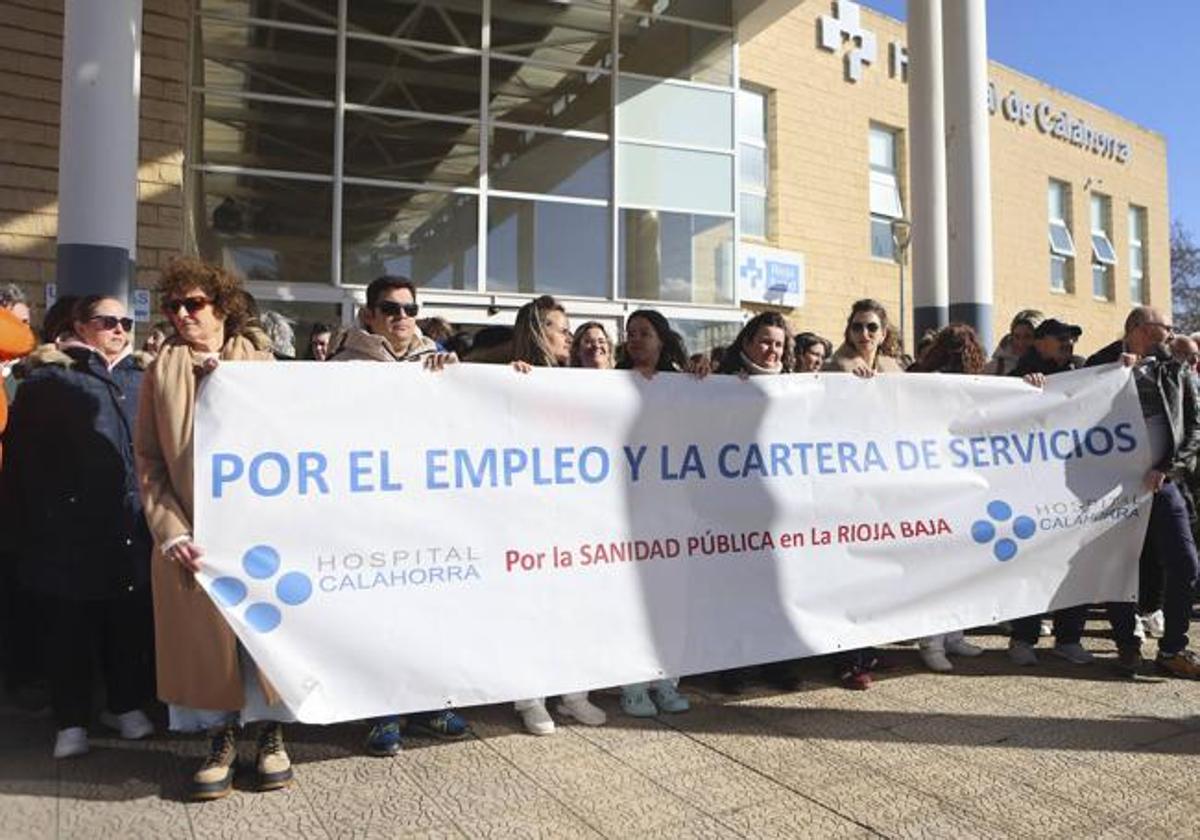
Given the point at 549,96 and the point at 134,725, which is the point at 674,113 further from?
the point at 134,725

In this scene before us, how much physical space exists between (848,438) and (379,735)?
2.42 metres

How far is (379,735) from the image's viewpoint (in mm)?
3486

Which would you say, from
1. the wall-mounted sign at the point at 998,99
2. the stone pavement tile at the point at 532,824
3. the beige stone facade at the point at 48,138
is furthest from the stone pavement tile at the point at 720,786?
the wall-mounted sign at the point at 998,99

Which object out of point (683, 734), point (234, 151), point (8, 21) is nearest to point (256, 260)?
point (234, 151)

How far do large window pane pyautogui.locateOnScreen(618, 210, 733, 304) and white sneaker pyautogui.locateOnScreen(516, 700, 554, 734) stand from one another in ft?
24.6

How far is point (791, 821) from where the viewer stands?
2980mm

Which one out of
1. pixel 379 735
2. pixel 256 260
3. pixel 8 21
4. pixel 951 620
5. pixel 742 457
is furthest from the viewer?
pixel 256 260

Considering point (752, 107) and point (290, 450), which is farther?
point (752, 107)

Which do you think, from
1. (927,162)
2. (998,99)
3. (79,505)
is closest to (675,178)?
(927,162)

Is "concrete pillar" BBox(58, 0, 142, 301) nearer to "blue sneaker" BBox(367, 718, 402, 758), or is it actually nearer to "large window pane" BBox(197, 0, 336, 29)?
"large window pane" BBox(197, 0, 336, 29)

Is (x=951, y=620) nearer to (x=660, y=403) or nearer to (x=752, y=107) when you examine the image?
(x=660, y=403)

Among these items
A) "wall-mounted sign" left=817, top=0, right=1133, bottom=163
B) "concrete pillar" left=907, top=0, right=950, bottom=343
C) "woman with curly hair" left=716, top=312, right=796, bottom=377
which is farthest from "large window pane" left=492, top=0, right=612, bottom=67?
"woman with curly hair" left=716, top=312, right=796, bottom=377

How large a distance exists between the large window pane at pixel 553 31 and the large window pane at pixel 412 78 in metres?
0.58

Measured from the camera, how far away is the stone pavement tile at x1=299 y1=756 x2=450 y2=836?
115 inches
